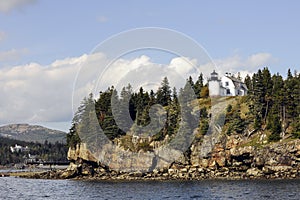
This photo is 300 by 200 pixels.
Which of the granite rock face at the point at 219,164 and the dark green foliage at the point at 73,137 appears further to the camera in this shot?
the dark green foliage at the point at 73,137

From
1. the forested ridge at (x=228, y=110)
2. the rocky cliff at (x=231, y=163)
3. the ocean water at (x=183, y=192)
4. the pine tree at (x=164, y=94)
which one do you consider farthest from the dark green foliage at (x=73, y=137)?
the ocean water at (x=183, y=192)

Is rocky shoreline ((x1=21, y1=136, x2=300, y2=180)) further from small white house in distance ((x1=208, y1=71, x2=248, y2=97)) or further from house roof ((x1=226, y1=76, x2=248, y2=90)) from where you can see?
house roof ((x1=226, y1=76, x2=248, y2=90))

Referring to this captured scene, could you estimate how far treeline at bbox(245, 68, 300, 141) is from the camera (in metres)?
117

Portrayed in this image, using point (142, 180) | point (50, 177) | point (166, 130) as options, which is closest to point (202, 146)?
point (166, 130)

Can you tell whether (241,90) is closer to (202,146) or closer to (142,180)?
(202,146)

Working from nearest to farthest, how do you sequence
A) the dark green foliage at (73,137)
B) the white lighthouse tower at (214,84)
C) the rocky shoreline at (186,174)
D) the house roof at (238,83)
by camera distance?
1. the rocky shoreline at (186,174)
2. the dark green foliage at (73,137)
3. the white lighthouse tower at (214,84)
4. the house roof at (238,83)

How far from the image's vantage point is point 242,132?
398ft

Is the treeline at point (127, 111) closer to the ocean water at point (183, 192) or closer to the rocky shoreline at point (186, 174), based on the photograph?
the rocky shoreline at point (186, 174)

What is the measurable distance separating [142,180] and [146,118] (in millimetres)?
21542

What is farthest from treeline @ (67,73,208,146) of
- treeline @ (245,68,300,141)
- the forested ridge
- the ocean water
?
the ocean water

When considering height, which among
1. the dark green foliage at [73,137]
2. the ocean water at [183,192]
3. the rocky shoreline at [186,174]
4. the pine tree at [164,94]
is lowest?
the ocean water at [183,192]

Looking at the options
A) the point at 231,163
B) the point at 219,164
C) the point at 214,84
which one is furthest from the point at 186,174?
the point at 214,84

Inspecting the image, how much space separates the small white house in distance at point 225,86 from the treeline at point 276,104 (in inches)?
904

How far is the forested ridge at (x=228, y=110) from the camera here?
120m
